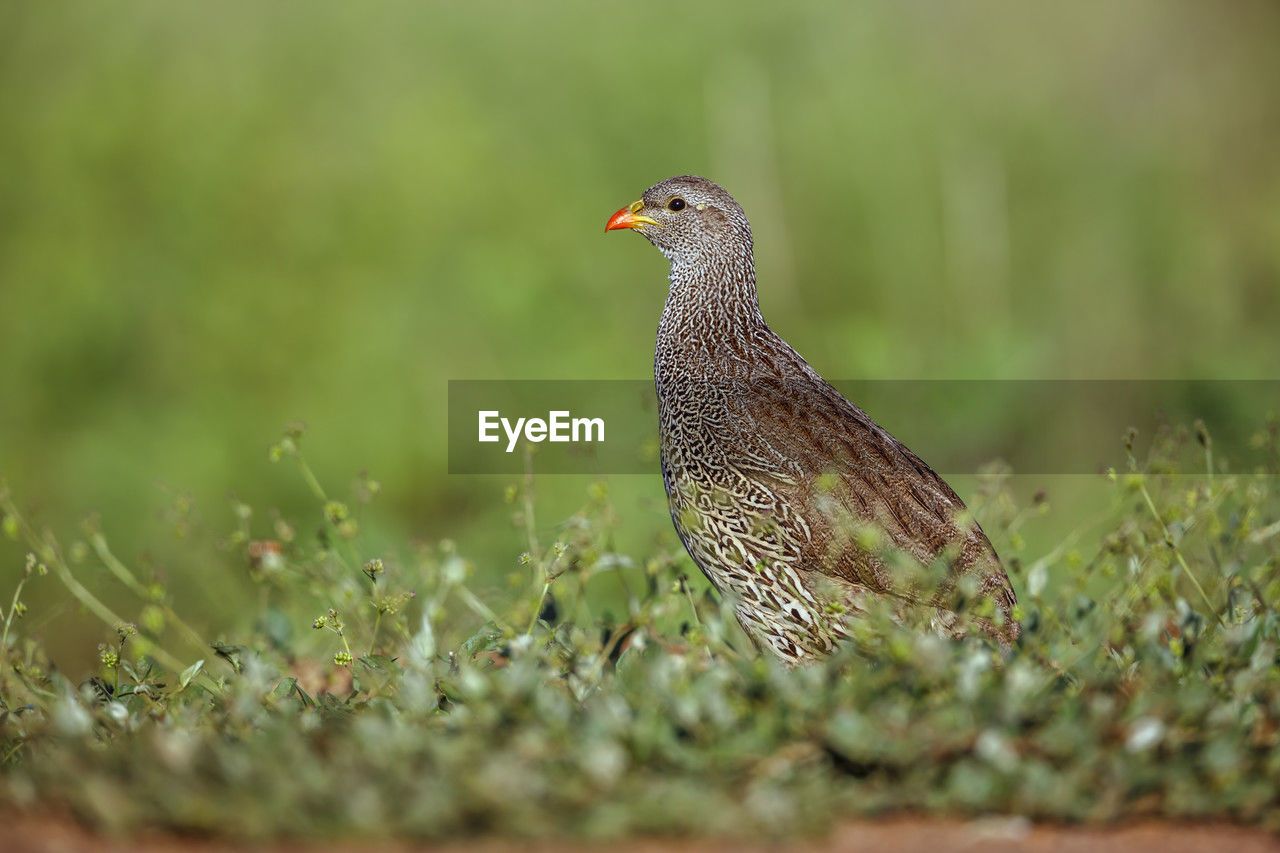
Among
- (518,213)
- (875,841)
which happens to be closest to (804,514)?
(875,841)

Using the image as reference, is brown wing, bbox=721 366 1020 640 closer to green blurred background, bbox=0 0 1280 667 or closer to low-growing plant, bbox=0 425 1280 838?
low-growing plant, bbox=0 425 1280 838

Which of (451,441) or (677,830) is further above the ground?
(451,441)

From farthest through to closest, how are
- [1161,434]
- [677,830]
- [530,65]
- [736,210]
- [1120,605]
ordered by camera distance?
[530,65] < [736,210] < [1161,434] < [1120,605] < [677,830]

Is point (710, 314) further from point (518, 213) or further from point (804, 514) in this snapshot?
point (518, 213)

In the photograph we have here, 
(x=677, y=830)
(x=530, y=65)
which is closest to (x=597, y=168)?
(x=530, y=65)

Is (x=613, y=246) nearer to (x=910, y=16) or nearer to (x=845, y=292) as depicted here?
(x=845, y=292)

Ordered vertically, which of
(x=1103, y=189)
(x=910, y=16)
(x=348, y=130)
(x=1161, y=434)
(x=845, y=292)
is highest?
(x=910, y=16)

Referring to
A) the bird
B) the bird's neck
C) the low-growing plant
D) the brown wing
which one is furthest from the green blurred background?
the low-growing plant
